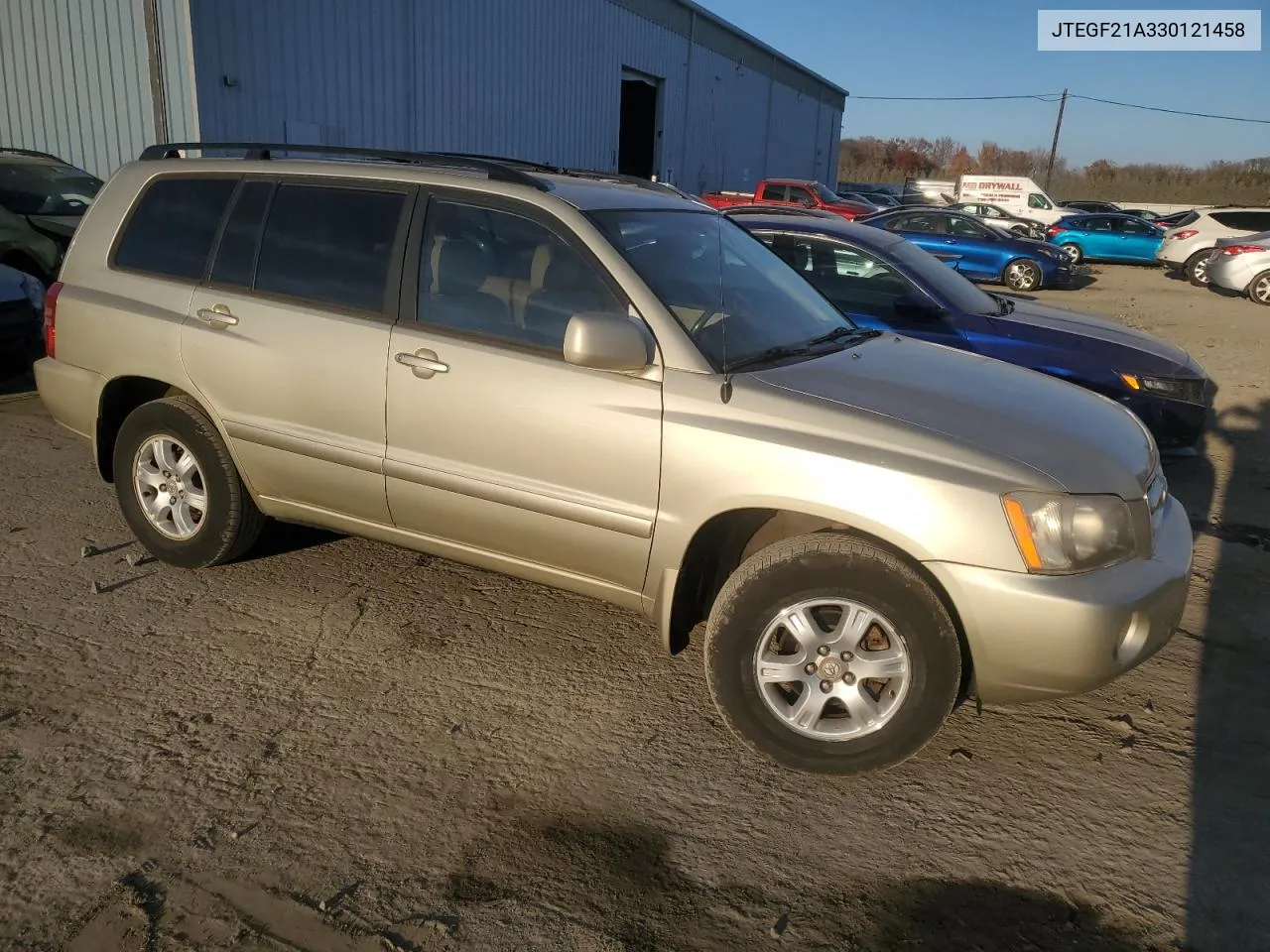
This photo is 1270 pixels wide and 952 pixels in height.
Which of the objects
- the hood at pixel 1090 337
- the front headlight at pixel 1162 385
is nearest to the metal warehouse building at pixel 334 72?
the hood at pixel 1090 337

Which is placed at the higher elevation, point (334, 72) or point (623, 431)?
point (334, 72)

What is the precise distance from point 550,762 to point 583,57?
2241 cm

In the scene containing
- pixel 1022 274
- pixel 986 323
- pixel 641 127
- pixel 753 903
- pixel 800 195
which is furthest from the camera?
pixel 641 127

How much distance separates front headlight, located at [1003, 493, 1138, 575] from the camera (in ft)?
9.45

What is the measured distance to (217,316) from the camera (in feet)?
13.4

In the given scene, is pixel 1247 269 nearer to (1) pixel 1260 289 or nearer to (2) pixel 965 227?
(1) pixel 1260 289

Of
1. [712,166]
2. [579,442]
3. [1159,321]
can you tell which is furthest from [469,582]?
[712,166]

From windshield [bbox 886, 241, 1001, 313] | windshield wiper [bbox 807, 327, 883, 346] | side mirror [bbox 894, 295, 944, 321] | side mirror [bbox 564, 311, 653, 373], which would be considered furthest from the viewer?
windshield [bbox 886, 241, 1001, 313]

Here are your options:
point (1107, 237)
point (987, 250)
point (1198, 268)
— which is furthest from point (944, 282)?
point (1107, 237)

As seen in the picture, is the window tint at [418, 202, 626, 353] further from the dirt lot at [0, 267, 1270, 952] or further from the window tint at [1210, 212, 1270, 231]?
the window tint at [1210, 212, 1270, 231]

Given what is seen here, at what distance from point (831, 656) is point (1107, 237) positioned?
25.7 meters

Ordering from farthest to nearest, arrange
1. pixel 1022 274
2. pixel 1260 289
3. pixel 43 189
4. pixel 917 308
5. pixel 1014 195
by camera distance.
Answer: pixel 1014 195 → pixel 1022 274 → pixel 1260 289 → pixel 43 189 → pixel 917 308

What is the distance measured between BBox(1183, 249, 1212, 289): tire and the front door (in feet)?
67.0

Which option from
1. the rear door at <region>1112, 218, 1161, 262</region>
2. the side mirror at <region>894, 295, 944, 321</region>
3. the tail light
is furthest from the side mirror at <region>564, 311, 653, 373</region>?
the rear door at <region>1112, 218, 1161, 262</region>
